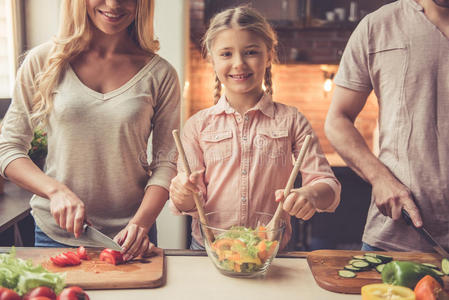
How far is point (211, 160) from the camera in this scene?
1573 millimetres

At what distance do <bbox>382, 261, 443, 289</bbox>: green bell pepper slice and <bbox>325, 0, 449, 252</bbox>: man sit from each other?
0.29 meters

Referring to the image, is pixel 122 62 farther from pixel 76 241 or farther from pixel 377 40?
pixel 377 40

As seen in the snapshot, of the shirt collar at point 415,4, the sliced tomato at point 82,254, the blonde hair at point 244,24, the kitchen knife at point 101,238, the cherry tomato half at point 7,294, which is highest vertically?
the shirt collar at point 415,4

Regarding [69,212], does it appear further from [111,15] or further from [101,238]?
[111,15]

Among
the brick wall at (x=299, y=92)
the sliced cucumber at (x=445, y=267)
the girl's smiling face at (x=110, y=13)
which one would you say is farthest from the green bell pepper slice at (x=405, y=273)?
the brick wall at (x=299, y=92)

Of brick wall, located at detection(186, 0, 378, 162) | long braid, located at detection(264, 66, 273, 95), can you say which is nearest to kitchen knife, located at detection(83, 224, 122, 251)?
long braid, located at detection(264, 66, 273, 95)

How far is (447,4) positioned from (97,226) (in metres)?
1.33

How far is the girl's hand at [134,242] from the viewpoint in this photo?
1312 mm

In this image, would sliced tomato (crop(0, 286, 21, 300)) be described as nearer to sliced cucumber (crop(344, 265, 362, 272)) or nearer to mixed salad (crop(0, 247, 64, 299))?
mixed salad (crop(0, 247, 64, 299))

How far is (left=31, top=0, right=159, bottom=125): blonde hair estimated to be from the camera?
4.88ft

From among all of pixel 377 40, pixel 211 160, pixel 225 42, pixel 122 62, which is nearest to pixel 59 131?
pixel 122 62

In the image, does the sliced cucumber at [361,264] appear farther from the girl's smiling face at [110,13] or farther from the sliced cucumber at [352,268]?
the girl's smiling face at [110,13]

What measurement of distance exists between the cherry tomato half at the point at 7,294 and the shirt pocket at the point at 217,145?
782mm

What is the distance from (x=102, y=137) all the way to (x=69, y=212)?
0.96ft
